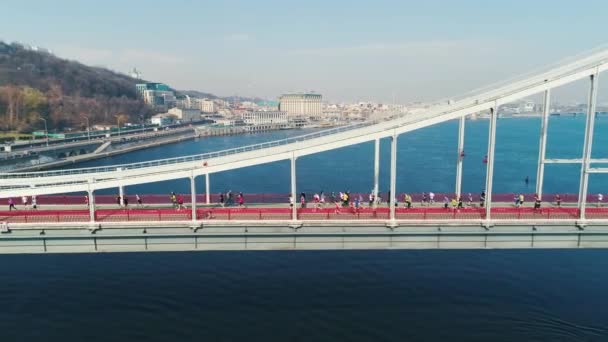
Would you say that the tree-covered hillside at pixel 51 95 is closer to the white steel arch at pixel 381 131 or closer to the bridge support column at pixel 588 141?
the white steel arch at pixel 381 131

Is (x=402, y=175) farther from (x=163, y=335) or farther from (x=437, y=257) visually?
(x=163, y=335)

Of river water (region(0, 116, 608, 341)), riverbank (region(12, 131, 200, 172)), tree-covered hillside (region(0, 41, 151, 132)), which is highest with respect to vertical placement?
tree-covered hillside (region(0, 41, 151, 132))

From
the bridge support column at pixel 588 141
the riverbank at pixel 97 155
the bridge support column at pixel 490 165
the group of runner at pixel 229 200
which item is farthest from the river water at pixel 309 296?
the riverbank at pixel 97 155

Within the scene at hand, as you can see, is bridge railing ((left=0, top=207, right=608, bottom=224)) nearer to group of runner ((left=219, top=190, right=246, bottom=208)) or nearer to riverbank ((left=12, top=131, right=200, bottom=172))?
group of runner ((left=219, top=190, right=246, bottom=208))

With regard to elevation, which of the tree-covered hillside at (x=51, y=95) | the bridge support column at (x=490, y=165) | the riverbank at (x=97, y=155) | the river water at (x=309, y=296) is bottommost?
the river water at (x=309, y=296)

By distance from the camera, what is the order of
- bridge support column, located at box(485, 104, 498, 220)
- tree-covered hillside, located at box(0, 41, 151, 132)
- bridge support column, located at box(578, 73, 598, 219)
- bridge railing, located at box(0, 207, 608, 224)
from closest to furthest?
1. bridge support column, located at box(578, 73, 598, 219)
2. bridge support column, located at box(485, 104, 498, 220)
3. bridge railing, located at box(0, 207, 608, 224)
4. tree-covered hillside, located at box(0, 41, 151, 132)

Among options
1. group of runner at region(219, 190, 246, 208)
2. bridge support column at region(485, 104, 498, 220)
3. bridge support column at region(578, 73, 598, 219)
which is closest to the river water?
group of runner at region(219, 190, 246, 208)

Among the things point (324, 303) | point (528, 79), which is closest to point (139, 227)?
point (324, 303)
